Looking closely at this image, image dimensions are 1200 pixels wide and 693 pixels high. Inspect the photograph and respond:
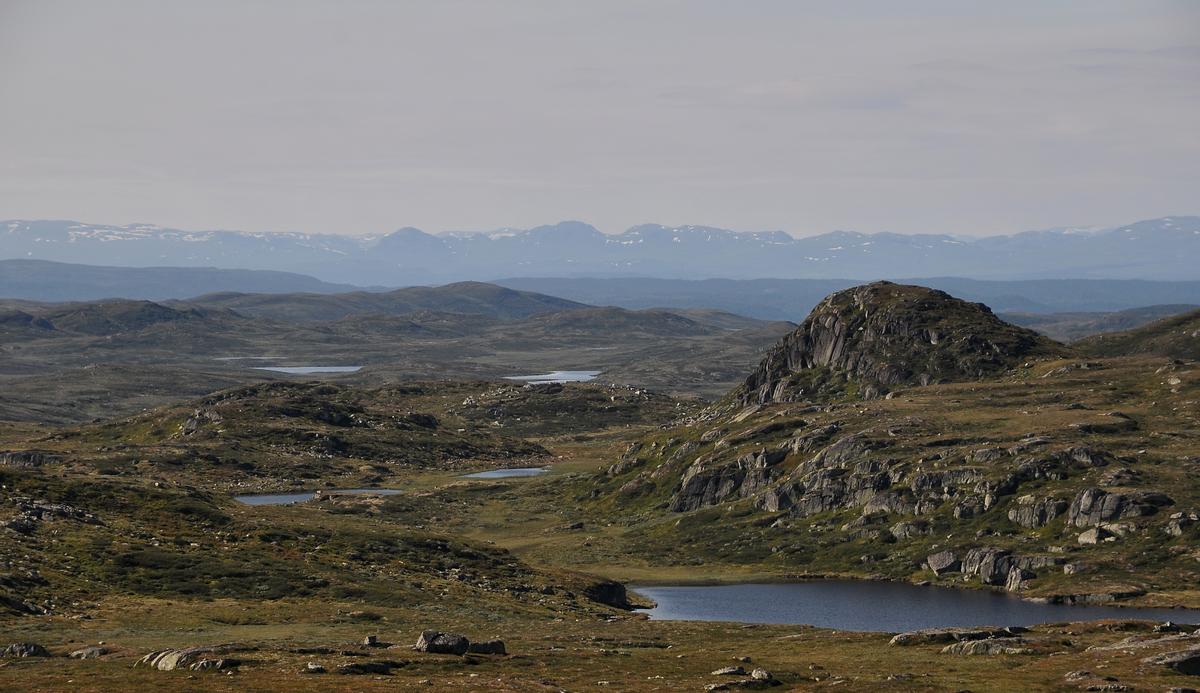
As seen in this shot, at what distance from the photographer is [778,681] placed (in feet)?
206

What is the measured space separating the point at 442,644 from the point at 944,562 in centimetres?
8082

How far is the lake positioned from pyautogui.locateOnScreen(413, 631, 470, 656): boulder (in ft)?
147

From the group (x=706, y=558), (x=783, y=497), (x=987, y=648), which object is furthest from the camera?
(x=783, y=497)

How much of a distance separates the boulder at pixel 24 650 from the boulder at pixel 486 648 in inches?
1071

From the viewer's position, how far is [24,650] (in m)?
65.0

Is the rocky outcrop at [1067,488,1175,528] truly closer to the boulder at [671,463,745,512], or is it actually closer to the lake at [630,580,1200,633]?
the lake at [630,580,1200,633]

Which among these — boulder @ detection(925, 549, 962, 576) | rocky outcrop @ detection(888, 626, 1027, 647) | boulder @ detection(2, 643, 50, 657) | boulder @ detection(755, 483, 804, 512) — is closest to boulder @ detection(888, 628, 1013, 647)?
rocky outcrop @ detection(888, 626, 1027, 647)

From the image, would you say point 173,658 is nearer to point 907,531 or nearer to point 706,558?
point 706,558

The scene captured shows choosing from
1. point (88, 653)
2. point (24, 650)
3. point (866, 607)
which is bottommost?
point (866, 607)

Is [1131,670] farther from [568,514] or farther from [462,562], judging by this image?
[568,514]

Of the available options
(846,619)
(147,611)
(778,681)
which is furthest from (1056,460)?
(147,611)

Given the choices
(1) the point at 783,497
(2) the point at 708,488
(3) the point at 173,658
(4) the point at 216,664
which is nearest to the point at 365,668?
(4) the point at 216,664

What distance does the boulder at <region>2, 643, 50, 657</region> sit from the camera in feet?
213

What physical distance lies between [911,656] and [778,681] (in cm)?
1509
